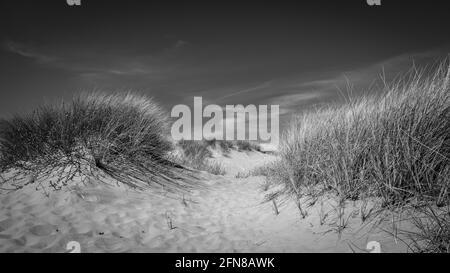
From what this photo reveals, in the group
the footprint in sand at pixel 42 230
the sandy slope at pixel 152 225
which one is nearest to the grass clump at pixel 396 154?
the sandy slope at pixel 152 225

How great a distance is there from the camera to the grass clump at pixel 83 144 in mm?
4539

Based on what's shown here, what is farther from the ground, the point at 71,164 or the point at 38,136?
the point at 38,136

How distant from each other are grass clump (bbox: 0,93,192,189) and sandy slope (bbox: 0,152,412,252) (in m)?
0.56

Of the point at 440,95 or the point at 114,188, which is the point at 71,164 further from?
the point at 440,95

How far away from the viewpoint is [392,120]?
3.15 metres

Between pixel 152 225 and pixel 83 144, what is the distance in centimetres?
254

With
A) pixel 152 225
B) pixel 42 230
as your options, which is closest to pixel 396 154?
pixel 152 225

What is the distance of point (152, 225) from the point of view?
346cm

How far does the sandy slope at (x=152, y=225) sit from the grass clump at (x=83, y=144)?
1.83 feet

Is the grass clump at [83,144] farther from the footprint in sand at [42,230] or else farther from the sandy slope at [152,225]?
the footprint in sand at [42,230]

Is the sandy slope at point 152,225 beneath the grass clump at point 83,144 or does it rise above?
beneath
